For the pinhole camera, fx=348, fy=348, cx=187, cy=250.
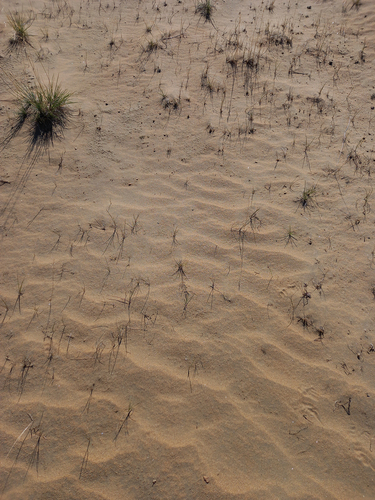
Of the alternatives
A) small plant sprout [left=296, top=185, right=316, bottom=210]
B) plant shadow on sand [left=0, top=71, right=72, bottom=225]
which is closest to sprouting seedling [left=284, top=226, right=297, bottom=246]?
small plant sprout [left=296, top=185, right=316, bottom=210]

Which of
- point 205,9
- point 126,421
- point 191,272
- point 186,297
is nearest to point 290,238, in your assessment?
point 191,272

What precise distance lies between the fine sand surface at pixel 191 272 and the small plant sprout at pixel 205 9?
61 cm

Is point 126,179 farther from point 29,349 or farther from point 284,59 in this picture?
point 284,59

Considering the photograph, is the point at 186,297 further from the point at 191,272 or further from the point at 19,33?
the point at 19,33

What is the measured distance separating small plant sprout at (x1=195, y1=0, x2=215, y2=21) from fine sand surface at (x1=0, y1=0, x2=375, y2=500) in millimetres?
611

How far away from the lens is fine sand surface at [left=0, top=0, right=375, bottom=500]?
219cm

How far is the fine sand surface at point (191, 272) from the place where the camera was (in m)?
2.19

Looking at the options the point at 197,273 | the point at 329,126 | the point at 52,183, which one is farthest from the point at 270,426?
the point at 329,126

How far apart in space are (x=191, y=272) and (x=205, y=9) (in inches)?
180

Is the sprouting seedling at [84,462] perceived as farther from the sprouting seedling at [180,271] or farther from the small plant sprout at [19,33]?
the small plant sprout at [19,33]

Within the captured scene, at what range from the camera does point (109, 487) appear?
2.07m

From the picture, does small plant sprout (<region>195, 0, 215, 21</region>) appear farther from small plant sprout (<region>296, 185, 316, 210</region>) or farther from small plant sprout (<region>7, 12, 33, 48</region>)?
small plant sprout (<region>296, 185, 316, 210</region>)

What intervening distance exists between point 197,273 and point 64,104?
105 inches

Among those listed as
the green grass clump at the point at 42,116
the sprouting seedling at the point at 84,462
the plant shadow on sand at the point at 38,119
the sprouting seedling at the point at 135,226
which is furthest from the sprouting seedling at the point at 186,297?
the green grass clump at the point at 42,116
